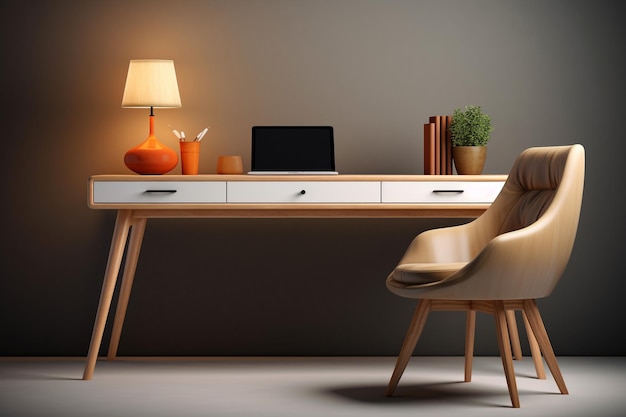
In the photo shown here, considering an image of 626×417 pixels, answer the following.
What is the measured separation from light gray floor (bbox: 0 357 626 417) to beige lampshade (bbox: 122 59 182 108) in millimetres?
1061

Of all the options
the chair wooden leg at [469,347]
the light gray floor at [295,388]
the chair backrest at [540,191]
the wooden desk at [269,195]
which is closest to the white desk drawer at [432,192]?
the wooden desk at [269,195]

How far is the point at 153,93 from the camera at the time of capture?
3670mm

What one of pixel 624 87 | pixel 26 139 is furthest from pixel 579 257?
pixel 26 139

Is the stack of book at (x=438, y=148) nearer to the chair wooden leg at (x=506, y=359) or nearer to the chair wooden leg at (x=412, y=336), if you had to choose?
the chair wooden leg at (x=412, y=336)

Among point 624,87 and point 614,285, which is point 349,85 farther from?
point 614,285

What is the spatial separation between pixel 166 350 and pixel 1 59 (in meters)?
1.44

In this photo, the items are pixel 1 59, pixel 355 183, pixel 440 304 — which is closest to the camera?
pixel 440 304

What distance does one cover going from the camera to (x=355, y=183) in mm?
3471

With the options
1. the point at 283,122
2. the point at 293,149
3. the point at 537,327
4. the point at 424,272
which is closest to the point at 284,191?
the point at 293,149

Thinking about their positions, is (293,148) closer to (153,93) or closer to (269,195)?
(269,195)

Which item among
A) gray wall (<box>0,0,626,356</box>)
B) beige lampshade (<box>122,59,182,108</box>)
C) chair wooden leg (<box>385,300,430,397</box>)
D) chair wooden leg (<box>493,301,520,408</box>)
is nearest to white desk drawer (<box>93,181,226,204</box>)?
beige lampshade (<box>122,59,182,108</box>)

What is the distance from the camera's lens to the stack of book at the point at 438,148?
374 cm

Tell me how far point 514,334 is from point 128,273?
1.57m

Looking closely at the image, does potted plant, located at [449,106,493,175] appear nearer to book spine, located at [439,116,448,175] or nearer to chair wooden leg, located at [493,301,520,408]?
book spine, located at [439,116,448,175]
